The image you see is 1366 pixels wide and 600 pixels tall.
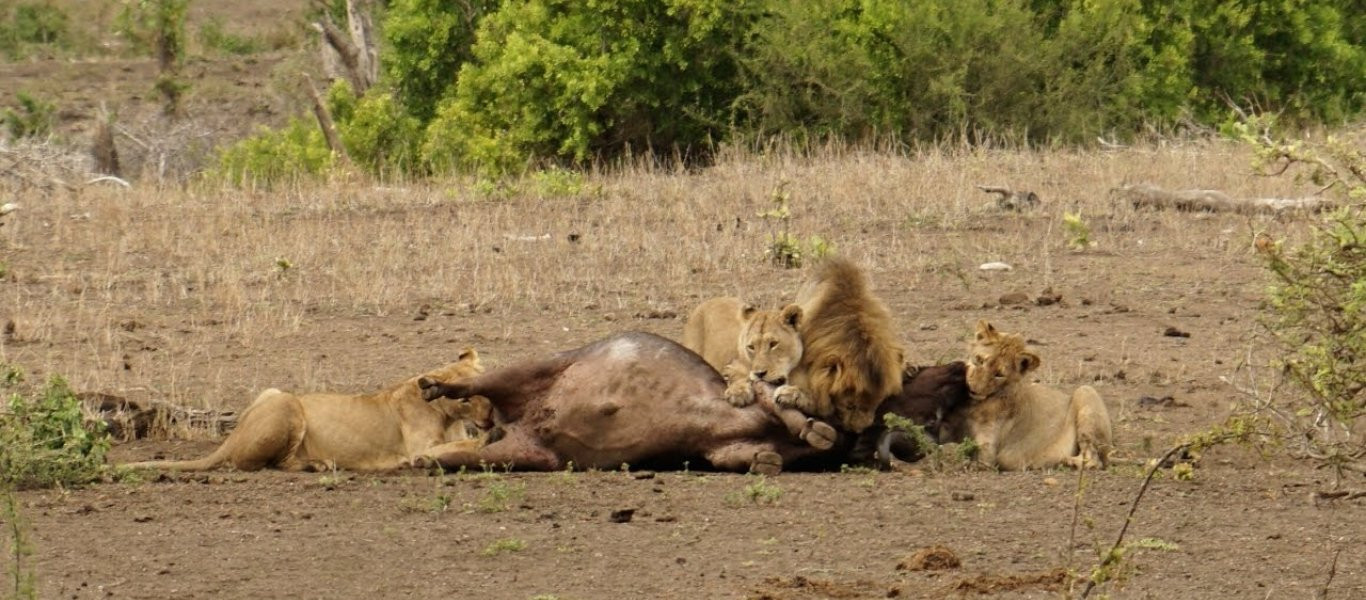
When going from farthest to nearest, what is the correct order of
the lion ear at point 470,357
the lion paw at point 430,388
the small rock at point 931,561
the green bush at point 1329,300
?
the lion ear at point 470,357 → the lion paw at point 430,388 → the small rock at point 931,561 → the green bush at point 1329,300

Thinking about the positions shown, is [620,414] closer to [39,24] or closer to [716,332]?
[716,332]

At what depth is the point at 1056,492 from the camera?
8.63 metres

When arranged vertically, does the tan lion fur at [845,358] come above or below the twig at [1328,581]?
above

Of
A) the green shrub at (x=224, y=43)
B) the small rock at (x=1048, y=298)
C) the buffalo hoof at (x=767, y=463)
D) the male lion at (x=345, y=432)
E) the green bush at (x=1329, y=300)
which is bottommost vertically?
the small rock at (x=1048, y=298)

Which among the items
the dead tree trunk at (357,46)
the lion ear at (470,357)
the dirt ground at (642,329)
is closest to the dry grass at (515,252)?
the dirt ground at (642,329)

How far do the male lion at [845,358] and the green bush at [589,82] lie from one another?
16409 mm

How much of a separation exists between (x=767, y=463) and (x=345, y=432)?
1.90 m

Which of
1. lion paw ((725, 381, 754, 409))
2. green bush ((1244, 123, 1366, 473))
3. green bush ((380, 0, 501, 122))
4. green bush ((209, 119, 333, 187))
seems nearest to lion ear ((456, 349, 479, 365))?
lion paw ((725, 381, 754, 409))

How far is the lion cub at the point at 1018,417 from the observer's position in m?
9.29

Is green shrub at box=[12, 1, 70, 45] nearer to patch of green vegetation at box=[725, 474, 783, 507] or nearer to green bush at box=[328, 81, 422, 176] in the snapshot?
green bush at box=[328, 81, 422, 176]

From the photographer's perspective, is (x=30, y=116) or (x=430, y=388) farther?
(x=30, y=116)

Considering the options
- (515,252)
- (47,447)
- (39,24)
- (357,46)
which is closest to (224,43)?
(39,24)

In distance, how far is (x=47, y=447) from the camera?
29.0ft

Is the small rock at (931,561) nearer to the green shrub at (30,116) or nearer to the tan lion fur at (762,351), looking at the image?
the tan lion fur at (762,351)
